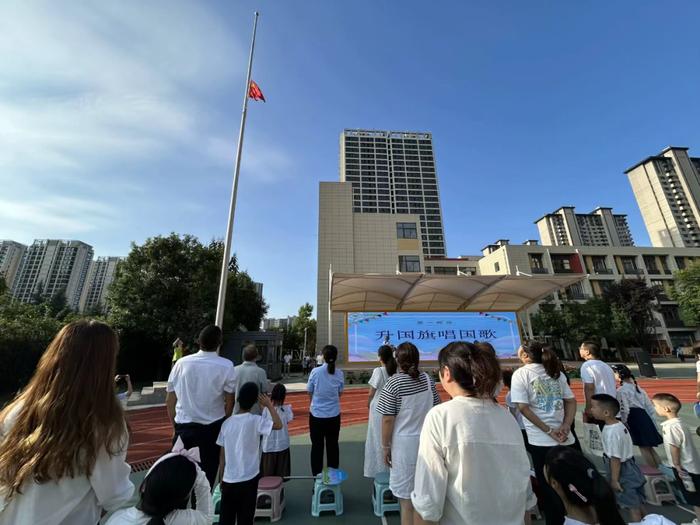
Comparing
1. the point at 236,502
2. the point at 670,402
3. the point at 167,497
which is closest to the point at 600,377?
the point at 670,402

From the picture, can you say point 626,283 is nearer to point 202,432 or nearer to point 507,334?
point 507,334

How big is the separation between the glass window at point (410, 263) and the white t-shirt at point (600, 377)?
850 inches

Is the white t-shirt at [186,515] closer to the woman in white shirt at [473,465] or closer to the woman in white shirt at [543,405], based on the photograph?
the woman in white shirt at [473,465]

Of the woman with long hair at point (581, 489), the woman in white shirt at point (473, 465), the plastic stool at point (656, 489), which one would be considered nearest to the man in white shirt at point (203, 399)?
the woman in white shirt at point (473, 465)

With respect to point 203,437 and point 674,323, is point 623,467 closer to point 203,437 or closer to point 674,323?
point 203,437

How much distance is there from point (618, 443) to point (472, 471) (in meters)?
2.56

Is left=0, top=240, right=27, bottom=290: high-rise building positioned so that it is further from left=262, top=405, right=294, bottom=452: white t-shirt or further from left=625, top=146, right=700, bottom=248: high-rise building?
left=625, top=146, right=700, bottom=248: high-rise building

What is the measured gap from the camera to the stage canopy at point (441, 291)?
15.0 metres

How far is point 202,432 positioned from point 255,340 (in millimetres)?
15886

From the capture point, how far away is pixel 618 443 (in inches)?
110

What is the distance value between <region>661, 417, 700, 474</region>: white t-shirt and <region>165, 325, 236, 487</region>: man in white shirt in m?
4.33

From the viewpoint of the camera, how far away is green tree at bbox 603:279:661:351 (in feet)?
87.5

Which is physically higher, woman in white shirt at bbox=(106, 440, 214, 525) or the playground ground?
woman in white shirt at bbox=(106, 440, 214, 525)

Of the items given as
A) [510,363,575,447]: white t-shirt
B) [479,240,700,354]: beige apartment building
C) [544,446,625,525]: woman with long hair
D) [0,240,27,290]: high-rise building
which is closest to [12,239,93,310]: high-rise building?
[0,240,27,290]: high-rise building
